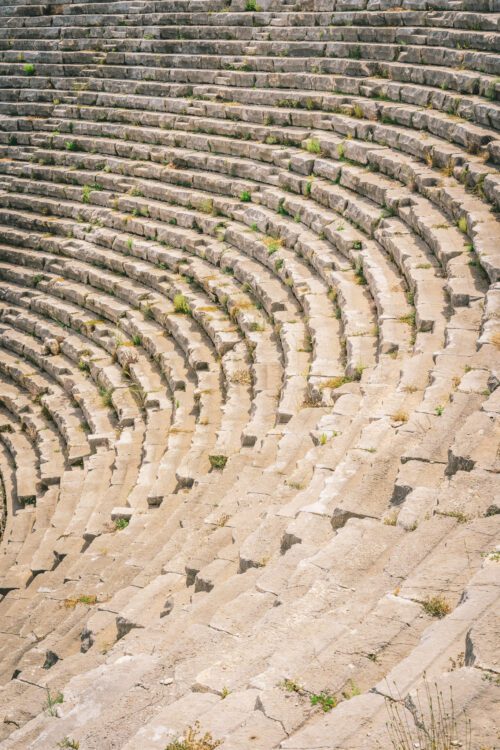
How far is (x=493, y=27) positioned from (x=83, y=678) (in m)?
11.5

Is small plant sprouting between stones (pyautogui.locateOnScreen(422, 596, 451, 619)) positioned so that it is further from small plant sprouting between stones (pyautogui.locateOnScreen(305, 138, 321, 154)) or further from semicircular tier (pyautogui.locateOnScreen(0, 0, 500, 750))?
small plant sprouting between stones (pyautogui.locateOnScreen(305, 138, 321, 154))

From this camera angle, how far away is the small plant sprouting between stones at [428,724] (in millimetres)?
3566

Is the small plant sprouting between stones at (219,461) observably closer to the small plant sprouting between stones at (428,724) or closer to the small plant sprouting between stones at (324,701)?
Answer: the small plant sprouting between stones at (324,701)

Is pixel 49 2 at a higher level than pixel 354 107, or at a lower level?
higher

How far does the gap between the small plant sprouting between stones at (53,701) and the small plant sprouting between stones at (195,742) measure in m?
1.63

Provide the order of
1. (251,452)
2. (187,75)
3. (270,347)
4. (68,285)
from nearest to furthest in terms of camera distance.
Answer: (251,452) < (270,347) < (68,285) < (187,75)

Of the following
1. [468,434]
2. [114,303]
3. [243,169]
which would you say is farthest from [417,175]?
[468,434]

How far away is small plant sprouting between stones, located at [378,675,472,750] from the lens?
11.7 ft

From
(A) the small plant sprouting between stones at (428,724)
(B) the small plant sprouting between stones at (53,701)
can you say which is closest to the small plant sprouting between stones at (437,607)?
(A) the small plant sprouting between stones at (428,724)

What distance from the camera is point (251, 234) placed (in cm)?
1436

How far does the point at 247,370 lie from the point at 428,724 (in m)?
8.05

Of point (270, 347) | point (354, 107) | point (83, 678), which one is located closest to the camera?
point (83, 678)

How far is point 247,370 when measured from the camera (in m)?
11.5

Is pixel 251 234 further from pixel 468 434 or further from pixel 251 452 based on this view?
pixel 468 434
